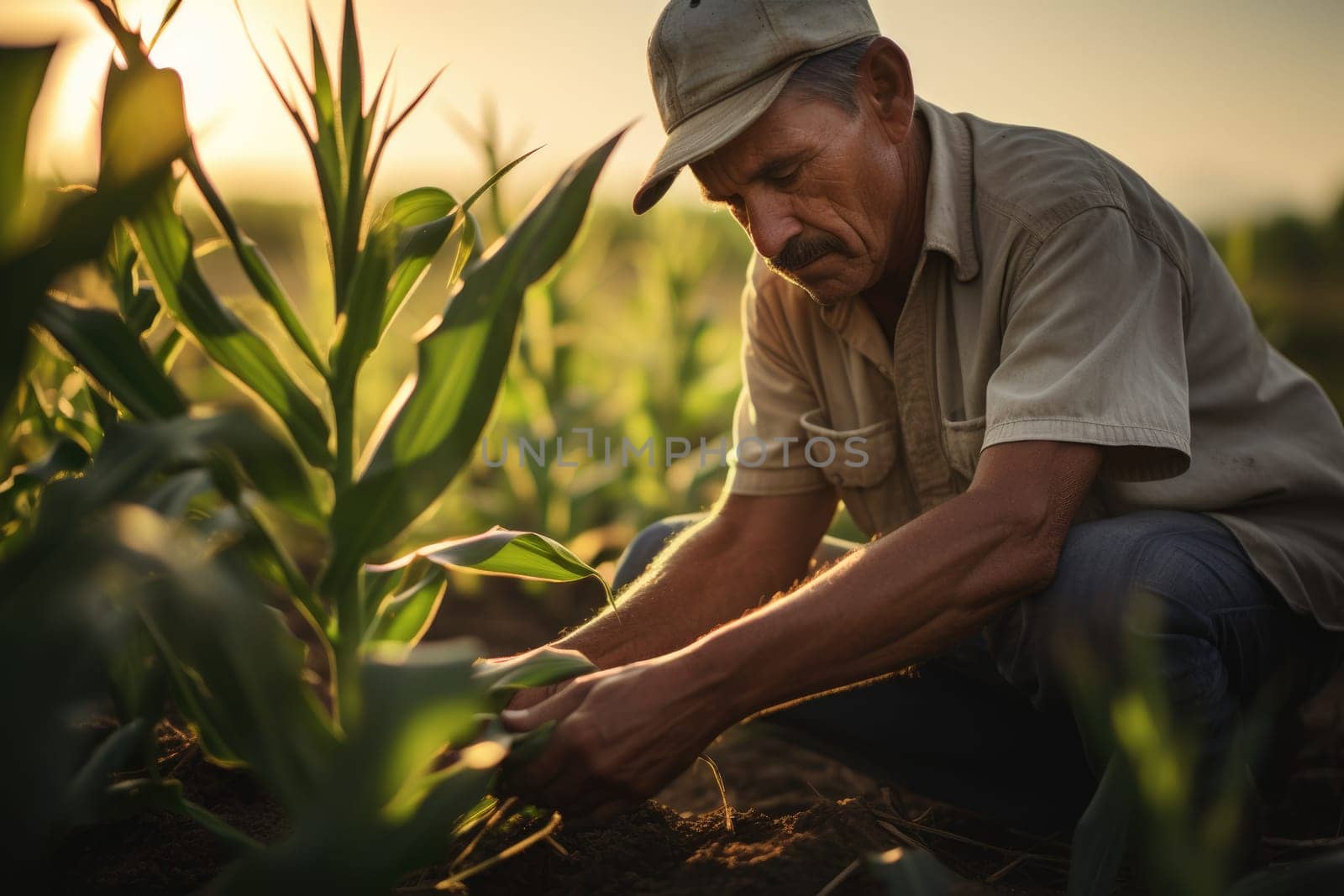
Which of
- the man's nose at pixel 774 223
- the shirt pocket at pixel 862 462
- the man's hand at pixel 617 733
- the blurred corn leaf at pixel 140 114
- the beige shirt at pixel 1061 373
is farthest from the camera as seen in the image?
the shirt pocket at pixel 862 462

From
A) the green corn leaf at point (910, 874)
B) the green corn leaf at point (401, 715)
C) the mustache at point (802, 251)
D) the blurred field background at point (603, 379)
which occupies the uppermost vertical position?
the mustache at point (802, 251)

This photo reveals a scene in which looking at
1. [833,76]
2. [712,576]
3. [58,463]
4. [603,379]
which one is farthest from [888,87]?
[603,379]

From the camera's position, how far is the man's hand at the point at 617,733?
1.06m

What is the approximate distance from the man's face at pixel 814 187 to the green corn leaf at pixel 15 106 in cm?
82

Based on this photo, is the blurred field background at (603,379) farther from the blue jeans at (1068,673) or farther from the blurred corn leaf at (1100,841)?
the blurred corn leaf at (1100,841)

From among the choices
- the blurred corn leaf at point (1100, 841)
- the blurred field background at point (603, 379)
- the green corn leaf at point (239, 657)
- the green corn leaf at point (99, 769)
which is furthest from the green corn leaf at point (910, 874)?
the blurred field background at point (603, 379)

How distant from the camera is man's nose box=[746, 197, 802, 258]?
4.61 feet

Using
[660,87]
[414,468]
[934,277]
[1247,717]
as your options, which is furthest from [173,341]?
[1247,717]

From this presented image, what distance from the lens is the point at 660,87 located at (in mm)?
1488

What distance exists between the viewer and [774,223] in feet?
4.61

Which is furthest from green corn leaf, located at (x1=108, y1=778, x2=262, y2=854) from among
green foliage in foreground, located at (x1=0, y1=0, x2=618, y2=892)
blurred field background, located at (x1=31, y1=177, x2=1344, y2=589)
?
blurred field background, located at (x1=31, y1=177, x2=1344, y2=589)

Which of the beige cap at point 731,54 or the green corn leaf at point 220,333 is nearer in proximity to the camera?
the green corn leaf at point 220,333

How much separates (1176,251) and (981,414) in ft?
1.07

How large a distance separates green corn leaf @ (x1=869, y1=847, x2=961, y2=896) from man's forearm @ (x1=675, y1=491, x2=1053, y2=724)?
27cm
